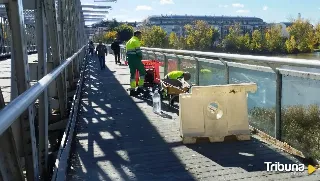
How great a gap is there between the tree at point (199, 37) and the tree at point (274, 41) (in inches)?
A: 525

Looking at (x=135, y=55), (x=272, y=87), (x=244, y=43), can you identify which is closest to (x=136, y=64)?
(x=135, y=55)

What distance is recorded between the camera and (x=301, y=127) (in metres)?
4.97

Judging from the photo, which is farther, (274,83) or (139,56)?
(139,56)

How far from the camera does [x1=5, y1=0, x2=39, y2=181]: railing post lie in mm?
3184

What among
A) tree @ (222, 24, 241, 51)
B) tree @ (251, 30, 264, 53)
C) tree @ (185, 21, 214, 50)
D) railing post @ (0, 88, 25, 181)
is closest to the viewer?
railing post @ (0, 88, 25, 181)

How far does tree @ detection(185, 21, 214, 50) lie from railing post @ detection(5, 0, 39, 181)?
87.5m

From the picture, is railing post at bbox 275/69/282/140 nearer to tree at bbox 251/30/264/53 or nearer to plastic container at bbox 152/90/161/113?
plastic container at bbox 152/90/161/113

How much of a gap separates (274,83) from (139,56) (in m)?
5.08

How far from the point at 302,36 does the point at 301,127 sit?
98.2m

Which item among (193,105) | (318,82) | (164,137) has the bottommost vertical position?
(164,137)

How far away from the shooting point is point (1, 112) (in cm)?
191

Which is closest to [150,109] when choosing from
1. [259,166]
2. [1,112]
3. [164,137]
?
[164,137]

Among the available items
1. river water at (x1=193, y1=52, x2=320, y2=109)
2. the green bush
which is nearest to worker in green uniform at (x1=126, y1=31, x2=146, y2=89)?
river water at (x1=193, y1=52, x2=320, y2=109)

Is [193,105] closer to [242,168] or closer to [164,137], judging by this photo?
[164,137]
